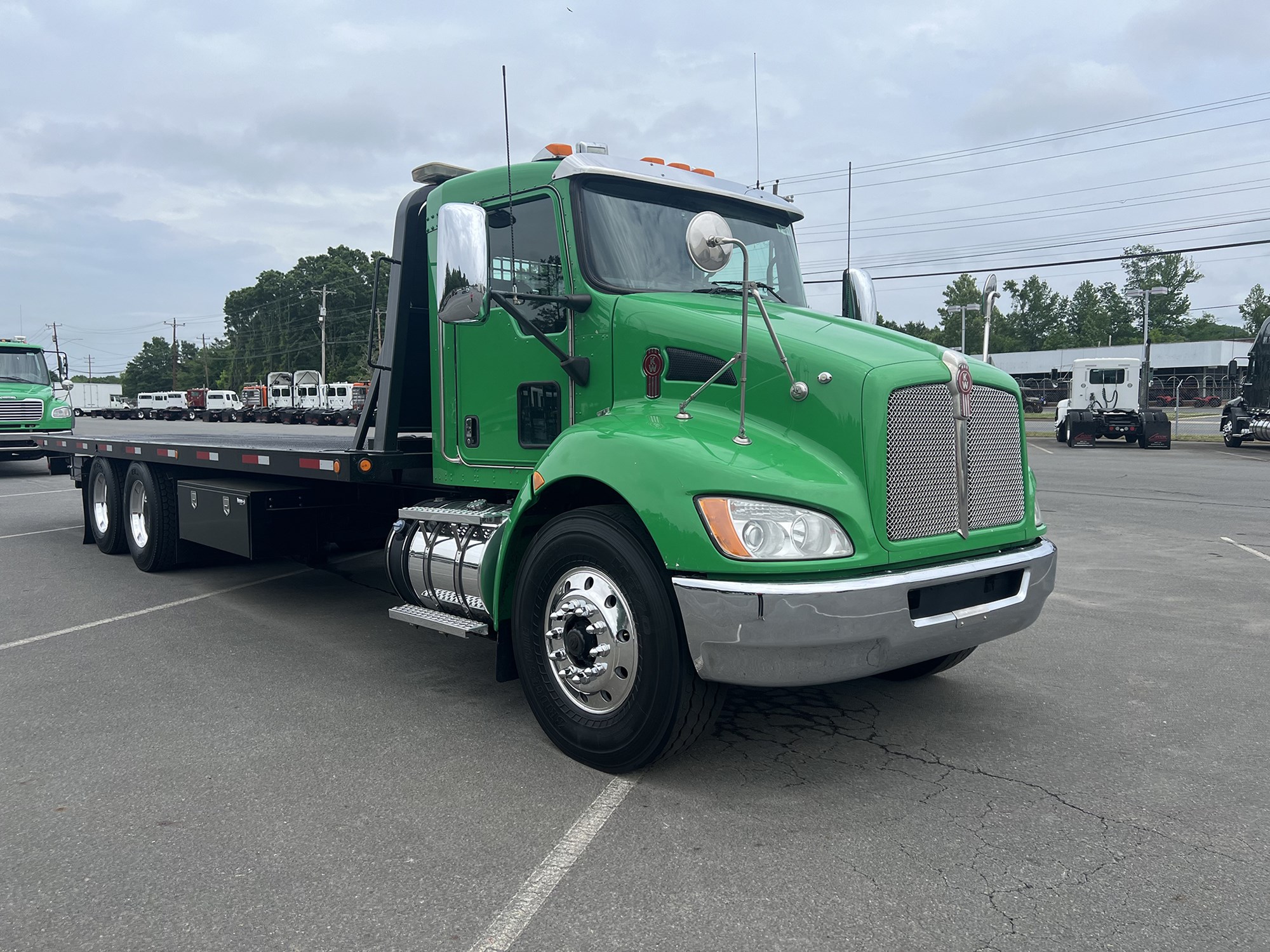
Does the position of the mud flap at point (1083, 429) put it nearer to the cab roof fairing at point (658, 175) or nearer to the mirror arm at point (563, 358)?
the cab roof fairing at point (658, 175)

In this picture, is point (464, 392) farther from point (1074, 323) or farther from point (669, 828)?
point (1074, 323)

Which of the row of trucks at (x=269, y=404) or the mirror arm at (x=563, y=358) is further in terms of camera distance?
the row of trucks at (x=269, y=404)

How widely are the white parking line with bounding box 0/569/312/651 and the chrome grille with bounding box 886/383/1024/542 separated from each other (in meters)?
5.33

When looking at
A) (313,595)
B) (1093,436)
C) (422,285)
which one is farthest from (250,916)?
(1093,436)

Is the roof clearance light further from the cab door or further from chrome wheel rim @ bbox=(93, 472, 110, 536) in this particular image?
chrome wheel rim @ bbox=(93, 472, 110, 536)

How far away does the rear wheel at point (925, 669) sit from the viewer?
4.70 meters

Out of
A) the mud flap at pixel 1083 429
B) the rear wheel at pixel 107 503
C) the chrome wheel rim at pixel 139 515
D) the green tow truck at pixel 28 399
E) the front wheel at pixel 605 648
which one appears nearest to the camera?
the front wheel at pixel 605 648

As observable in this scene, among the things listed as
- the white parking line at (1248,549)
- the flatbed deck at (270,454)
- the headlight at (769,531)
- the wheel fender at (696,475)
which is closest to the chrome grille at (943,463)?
the wheel fender at (696,475)

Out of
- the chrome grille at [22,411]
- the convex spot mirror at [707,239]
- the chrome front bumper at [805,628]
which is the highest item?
the convex spot mirror at [707,239]

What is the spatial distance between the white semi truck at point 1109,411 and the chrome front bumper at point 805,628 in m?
26.7

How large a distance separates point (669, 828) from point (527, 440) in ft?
6.97

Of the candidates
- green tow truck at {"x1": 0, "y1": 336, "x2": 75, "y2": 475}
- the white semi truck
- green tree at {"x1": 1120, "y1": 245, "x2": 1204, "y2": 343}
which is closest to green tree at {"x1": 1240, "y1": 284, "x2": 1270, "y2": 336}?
green tree at {"x1": 1120, "y1": 245, "x2": 1204, "y2": 343}

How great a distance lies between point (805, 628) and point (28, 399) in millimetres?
19637

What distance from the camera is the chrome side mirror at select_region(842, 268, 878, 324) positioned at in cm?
561
